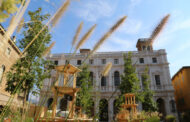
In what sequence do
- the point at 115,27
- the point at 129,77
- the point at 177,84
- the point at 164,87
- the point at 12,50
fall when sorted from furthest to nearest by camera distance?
the point at 177,84 < the point at 164,87 < the point at 129,77 < the point at 12,50 < the point at 115,27

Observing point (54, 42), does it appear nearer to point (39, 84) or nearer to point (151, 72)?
point (39, 84)

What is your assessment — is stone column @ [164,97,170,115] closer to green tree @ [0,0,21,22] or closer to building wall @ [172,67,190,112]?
building wall @ [172,67,190,112]

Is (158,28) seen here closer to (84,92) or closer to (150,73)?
(84,92)

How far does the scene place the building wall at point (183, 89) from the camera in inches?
902

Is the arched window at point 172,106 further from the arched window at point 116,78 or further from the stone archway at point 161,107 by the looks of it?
the arched window at point 116,78

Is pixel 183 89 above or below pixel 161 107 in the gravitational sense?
above

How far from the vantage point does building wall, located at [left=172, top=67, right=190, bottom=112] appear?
75.2 ft

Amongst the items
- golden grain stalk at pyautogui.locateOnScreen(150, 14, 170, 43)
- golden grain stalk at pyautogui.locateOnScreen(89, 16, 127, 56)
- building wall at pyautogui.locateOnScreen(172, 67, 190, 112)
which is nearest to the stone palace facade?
building wall at pyautogui.locateOnScreen(172, 67, 190, 112)

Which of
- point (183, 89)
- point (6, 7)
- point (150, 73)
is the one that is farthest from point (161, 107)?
point (6, 7)

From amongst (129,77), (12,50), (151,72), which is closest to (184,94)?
(151,72)

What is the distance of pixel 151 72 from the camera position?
24984 mm

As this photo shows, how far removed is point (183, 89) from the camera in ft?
80.3

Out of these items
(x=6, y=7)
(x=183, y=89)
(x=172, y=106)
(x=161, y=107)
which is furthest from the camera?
(x=183, y=89)

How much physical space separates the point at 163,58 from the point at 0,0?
27751 millimetres
